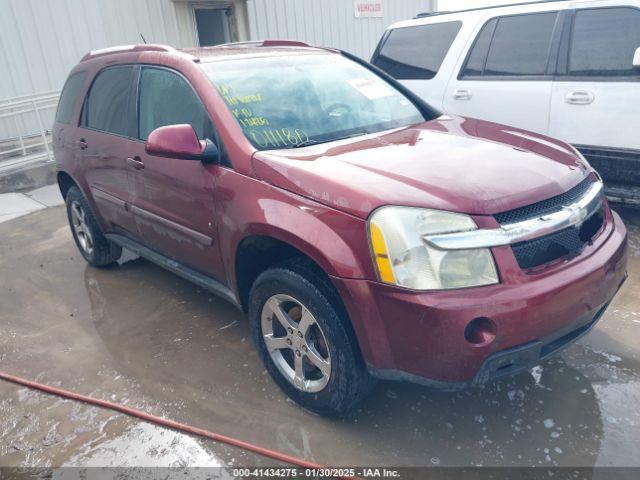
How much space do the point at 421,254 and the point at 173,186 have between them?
163 centimetres

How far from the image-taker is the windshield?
273 cm

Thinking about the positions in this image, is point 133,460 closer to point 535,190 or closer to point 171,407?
point 171,407

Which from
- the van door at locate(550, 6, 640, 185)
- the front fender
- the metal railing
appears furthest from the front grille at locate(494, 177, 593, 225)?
the metal railing

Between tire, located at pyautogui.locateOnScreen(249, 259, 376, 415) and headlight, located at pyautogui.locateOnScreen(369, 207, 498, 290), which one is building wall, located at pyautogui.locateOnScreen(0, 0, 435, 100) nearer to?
tire, located at pyautogui.locateOnScreen(249, 259, 376, 415)

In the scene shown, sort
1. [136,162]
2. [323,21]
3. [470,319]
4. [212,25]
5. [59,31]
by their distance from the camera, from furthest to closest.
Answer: [323,21]
[212,25]
[59,31]
[136,162]
[470,319]

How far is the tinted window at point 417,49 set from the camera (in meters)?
5.00

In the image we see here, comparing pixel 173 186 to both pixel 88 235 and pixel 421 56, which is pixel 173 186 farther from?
pixel 421 56

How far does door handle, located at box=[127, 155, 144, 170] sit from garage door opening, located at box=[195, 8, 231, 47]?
7.24 meters

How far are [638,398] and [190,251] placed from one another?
2473 mm

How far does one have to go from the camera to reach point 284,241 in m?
2.34

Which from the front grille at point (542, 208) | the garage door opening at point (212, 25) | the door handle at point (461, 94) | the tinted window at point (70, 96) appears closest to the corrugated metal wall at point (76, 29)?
the garage door opening at point (212, 25)

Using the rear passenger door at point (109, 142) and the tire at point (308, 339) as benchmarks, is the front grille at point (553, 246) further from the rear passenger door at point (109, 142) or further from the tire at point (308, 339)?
the rear passenger door at point (109, 142)

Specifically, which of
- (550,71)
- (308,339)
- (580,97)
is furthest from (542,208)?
(550,71)

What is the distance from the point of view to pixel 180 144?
2.61m
